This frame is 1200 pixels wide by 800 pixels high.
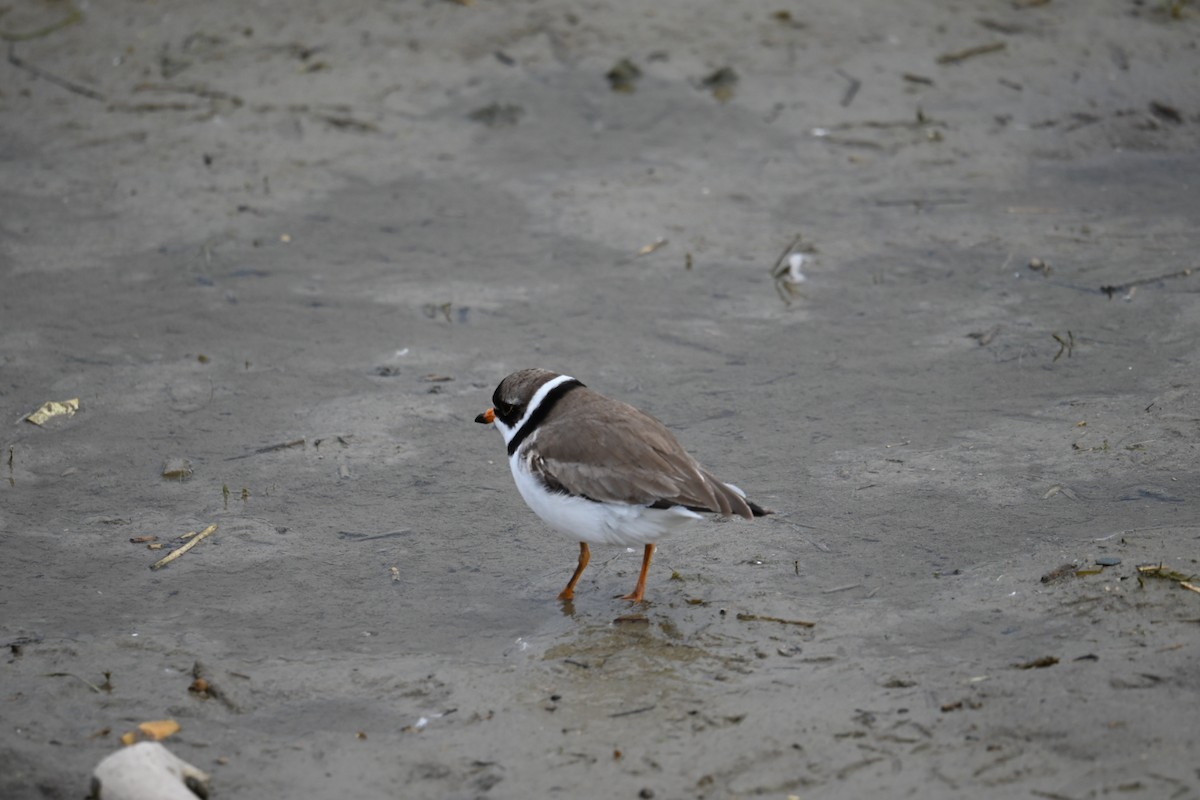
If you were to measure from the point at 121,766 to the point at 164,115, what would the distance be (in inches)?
297

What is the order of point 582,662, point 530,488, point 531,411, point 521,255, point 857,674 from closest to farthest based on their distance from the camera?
1. point 857,674
2. point 582,662
3. point 530,488
4. point 531,411
5. point 521,255

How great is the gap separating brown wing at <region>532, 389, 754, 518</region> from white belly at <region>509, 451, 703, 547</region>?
46 mm

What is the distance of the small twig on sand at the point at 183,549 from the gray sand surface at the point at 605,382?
0.08 metres

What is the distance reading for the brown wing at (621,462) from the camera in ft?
17.0

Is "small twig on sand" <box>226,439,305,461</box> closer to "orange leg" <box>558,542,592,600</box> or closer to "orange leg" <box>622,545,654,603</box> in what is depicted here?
"orange leg" <box>558,542,592,600</box>

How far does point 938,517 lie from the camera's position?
5.91m

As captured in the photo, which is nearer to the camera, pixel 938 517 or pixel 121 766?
pixel 121 766

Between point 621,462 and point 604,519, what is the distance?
26cm

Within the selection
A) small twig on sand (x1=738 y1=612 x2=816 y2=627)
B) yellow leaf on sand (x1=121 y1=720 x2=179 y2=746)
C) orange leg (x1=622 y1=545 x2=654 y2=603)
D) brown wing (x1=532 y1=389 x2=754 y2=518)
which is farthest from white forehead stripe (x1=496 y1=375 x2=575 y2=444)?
yellow leaf on sand (x1=121 y1=720 x2=179 y2=746)

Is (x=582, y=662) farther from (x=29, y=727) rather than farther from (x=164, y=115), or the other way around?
(x=164, y=115)

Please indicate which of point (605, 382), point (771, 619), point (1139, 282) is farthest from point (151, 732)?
point (1139, 282)

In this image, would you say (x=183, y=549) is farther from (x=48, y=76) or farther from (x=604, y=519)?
(x=48, y=76)

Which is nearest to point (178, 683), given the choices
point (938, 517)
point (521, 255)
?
point (938, 517)

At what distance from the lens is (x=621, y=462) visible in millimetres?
5340
